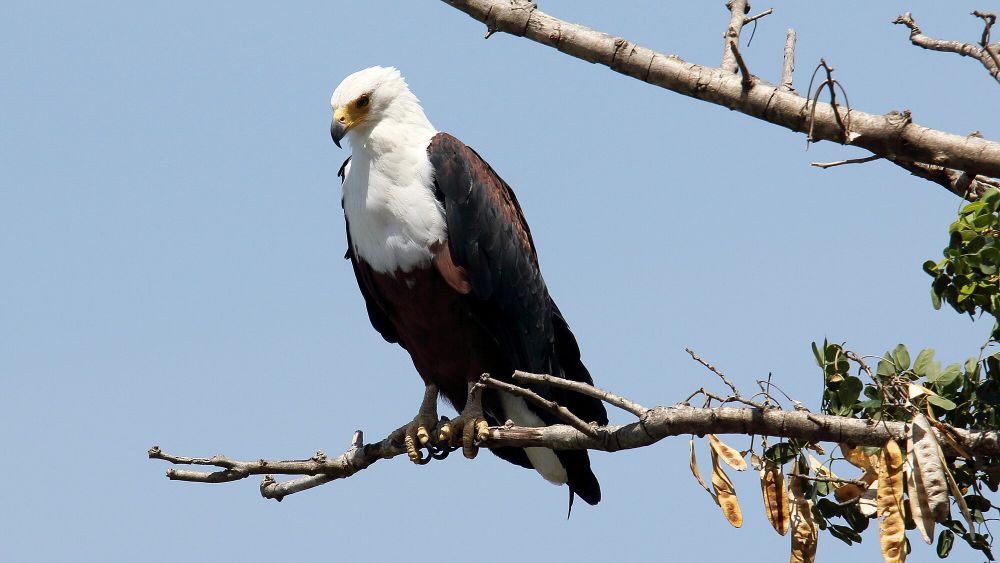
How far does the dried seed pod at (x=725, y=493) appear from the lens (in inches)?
144

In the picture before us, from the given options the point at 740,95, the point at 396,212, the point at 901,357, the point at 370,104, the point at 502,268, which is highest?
the point at 370,104

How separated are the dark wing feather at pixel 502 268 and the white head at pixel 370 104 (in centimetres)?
22

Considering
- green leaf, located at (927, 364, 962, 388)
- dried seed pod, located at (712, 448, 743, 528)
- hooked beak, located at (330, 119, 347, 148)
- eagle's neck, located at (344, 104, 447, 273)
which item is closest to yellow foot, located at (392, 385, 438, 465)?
eagle's neck, located at (344, 104, 447, 273)

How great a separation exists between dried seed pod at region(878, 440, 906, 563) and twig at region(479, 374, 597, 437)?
38.2 inches

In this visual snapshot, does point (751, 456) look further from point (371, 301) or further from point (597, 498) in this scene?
point (371, 301)

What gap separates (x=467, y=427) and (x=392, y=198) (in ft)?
3.61

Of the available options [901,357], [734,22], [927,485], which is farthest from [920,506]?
[734,22]

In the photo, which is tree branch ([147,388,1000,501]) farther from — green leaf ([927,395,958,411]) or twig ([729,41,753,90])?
twig ([729,41,753,90])

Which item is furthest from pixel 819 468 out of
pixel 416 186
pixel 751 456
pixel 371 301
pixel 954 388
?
pixel 371 301

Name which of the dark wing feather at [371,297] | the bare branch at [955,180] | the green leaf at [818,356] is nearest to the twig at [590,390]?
the green leaf at [818,356]

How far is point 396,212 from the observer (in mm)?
5320

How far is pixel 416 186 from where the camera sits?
540 centimetres

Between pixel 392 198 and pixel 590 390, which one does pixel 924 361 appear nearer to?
pixel 590 390

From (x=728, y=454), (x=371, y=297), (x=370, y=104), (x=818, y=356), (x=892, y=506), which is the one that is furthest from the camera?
(x=371, y=297)
